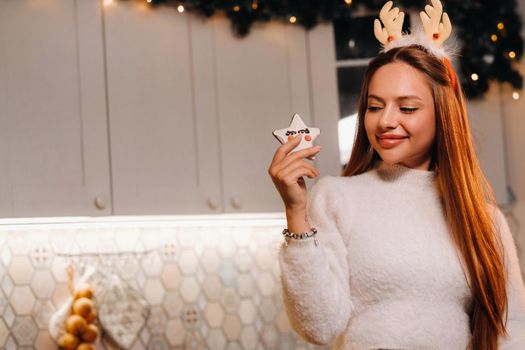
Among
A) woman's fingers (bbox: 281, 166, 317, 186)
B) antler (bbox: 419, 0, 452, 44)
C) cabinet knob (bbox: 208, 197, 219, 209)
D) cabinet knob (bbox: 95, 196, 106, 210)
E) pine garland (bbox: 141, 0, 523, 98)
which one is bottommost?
cabinet knob (bbox: 208, 197, 219, 209)

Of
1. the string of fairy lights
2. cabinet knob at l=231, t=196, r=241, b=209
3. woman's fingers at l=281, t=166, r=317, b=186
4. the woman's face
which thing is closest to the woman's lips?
the woman's face

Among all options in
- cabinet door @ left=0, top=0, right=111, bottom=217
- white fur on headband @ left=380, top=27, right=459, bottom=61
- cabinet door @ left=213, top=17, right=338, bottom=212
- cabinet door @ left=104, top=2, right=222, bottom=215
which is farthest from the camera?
cabinet door @ left=213, top=17, right=338, bottom=212

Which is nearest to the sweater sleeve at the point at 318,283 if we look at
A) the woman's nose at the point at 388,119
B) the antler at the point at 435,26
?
the woman's nose at the point at 388,119

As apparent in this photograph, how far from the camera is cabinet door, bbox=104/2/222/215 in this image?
92.7 inches

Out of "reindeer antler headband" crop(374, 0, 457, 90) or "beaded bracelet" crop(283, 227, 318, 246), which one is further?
"reindeer antler headband" crop(374, 0, 457, 90)

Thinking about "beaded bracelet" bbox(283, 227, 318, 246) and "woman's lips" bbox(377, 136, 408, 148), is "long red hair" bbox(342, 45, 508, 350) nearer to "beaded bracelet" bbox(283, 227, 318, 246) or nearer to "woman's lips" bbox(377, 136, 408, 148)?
"woman's lips" bbox(377, 136, 408, 148)

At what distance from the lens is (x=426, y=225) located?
160 centimetres

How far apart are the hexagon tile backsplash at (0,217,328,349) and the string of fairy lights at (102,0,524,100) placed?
2.56 feet

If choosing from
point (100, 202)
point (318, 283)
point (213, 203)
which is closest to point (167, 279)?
point (213, 203)

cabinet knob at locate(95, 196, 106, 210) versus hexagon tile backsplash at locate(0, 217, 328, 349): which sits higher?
cabinet knob at locate(95, 196, 106, 210)

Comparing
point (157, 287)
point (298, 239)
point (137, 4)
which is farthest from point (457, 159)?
point (157, 287)

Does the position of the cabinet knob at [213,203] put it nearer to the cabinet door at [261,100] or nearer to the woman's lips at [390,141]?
the cabinet door at [261,100]

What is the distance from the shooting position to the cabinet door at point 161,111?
7.72 ft

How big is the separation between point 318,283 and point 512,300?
44cm
